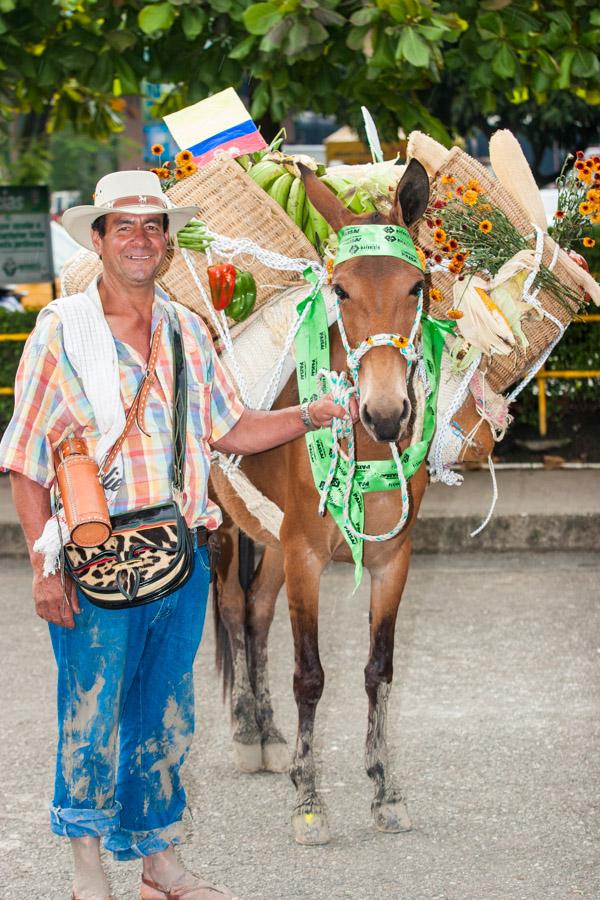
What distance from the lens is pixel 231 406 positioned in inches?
156

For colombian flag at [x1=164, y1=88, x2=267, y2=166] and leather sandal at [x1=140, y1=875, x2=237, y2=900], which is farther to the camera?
colombian flag at [x1=164, y1=88, x2=267, y2=166]

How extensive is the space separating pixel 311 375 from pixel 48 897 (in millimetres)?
1826

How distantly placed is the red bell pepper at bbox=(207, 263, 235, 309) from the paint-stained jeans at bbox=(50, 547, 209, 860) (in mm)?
1220

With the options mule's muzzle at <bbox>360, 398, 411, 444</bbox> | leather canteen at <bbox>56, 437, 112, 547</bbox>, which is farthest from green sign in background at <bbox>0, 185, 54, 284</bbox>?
leather canteen at <bbox>56, 437, 112, 547</bbox>

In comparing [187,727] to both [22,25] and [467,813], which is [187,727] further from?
[22,25]

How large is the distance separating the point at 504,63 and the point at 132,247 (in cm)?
523

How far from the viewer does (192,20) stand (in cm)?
805

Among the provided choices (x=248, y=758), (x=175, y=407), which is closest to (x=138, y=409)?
(x=175, y=407)

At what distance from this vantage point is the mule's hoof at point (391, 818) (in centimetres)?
456

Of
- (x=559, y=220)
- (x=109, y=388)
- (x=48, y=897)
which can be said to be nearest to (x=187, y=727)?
(x=48, y=897)

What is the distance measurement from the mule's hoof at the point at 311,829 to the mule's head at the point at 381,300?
4.86 feet

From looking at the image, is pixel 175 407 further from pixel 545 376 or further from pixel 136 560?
pixel 545 376

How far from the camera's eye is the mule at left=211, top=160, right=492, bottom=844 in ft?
13.2

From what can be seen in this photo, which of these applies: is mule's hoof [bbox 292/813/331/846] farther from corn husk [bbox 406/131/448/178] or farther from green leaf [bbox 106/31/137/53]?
green leaf [bbox 106/31/137/53]
